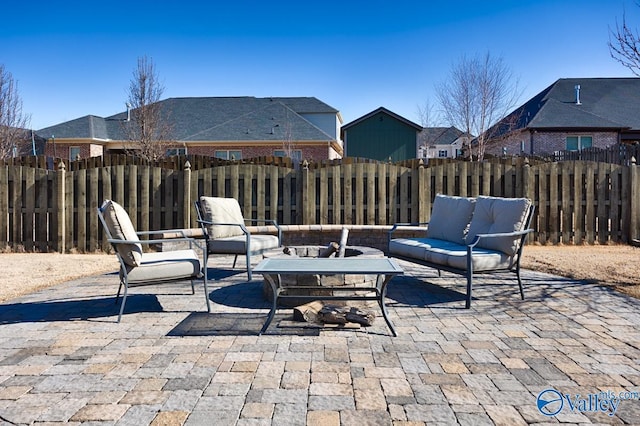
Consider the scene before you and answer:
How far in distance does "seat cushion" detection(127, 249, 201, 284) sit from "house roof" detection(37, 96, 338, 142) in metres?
22.5

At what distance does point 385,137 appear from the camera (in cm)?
2847

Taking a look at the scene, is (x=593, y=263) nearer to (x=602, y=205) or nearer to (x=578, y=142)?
(x=602, y=205)

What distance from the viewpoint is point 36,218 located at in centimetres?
902

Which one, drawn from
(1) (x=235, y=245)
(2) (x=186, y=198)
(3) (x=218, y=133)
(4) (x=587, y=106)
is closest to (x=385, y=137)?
(3) (x=218, y=133)

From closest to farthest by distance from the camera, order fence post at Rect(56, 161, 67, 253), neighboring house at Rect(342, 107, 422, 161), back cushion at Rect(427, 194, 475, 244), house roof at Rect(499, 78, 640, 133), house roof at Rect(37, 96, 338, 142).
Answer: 1. back cushion at Rect(427, 194, 475, 244)
2. fence post at Rect(56, 161, 67, 253)
3. house roof at Rect(499, 78, 640, 133)
4. house roof at Rect(37, 96, 338, 142)
5. neighboring house at Rect(342, 107, 422, 161)

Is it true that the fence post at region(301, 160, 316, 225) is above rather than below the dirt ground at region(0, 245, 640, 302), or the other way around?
above

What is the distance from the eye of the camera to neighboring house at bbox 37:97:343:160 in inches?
1041

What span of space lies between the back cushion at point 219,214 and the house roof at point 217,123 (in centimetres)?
1994

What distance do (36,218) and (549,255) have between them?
32.5 ft

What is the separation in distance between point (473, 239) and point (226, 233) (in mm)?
3446

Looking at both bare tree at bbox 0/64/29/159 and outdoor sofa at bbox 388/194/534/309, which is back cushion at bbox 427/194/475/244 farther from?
bare tree at bbox 0/64/29/159

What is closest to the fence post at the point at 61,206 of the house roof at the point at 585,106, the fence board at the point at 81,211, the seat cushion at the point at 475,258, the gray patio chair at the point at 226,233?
the fence board at the point at 81,211

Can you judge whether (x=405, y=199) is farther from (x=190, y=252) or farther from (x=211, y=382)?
(x=211, y=382)

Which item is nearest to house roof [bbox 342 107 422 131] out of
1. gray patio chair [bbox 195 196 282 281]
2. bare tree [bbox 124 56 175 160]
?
bare tree [bbox 124 56 175 160]
